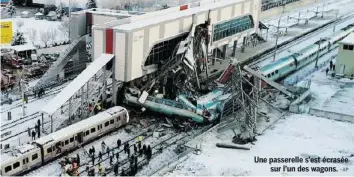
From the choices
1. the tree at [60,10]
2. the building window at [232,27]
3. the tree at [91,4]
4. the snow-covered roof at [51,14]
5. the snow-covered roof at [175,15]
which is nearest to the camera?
the snow-covered roof at [175,15]

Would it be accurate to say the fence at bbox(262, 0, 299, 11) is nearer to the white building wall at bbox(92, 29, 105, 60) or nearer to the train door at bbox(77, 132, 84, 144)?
the white building wall at bbox(92, 29, 105, 60)

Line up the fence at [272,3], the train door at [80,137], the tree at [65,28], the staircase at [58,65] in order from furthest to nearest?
the fence at [272,3], the tree at [65,28], the staircase at [58,65], the train door at [80,137]

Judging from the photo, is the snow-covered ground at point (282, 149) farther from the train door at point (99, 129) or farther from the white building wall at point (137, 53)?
the white building wall at point (137, 53)

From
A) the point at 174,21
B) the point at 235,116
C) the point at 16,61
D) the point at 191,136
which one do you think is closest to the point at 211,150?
the point at 191,136

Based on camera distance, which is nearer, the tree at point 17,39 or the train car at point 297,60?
the train car at point 297,60

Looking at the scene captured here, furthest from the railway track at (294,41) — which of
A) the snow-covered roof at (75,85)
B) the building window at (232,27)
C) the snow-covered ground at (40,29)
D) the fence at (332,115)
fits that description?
the snow-covered ground at (40,29)

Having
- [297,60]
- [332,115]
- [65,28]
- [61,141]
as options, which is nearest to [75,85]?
[61,141]

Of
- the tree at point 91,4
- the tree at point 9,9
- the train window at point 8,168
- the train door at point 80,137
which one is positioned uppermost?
the tree at point 91,4
